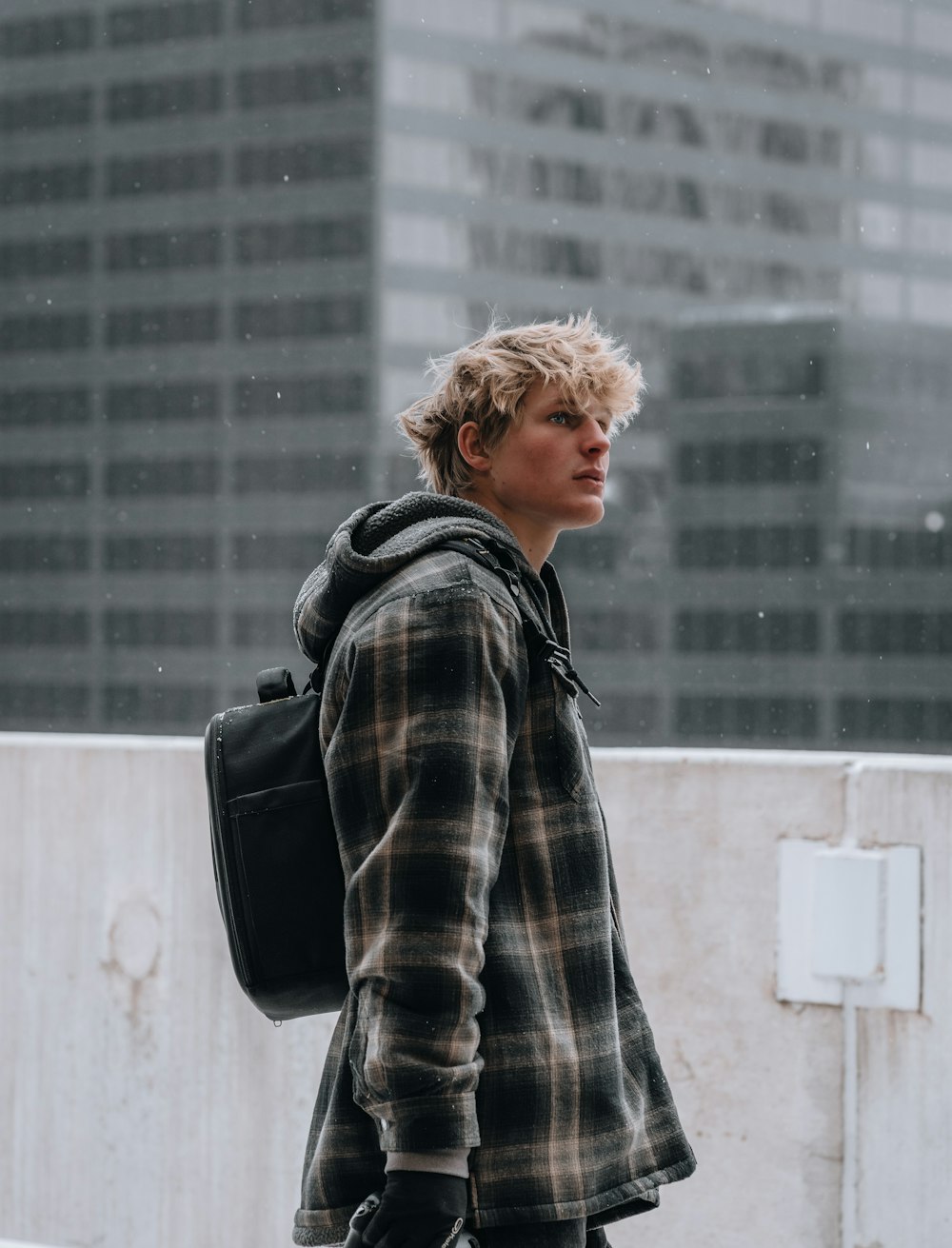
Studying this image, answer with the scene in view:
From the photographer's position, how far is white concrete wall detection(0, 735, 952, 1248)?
9.86 ft

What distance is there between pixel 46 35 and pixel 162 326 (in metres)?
24.7

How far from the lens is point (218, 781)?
5.66 feet

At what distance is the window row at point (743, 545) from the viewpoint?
88.1m

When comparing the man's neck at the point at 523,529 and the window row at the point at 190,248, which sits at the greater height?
the window row at the point at 190,248

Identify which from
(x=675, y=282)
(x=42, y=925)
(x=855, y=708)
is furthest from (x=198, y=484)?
(x=42, y=925)

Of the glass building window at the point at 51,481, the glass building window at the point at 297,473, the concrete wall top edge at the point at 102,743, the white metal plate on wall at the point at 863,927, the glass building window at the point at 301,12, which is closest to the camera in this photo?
the white metal plate on wall at the point at 863,927

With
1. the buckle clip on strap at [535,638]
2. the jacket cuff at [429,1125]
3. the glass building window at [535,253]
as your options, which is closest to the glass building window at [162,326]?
the glass building window at [535,253]

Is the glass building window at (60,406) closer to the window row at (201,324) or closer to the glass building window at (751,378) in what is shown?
the window row at (201,324)

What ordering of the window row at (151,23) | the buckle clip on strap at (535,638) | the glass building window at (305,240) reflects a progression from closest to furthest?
the buckle clip on strap at (535,638), the glass building window at (305,240), the window row at (151,23)

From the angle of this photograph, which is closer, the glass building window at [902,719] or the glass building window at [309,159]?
the glass building window at [902,719]

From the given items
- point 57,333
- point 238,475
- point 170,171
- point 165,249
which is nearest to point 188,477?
point 238,475

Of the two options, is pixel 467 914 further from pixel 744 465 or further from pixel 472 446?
pixel 744 465

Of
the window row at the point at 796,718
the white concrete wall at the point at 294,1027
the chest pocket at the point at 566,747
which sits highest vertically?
the chest pocket at the point at 566,747

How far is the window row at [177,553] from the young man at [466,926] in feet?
296
